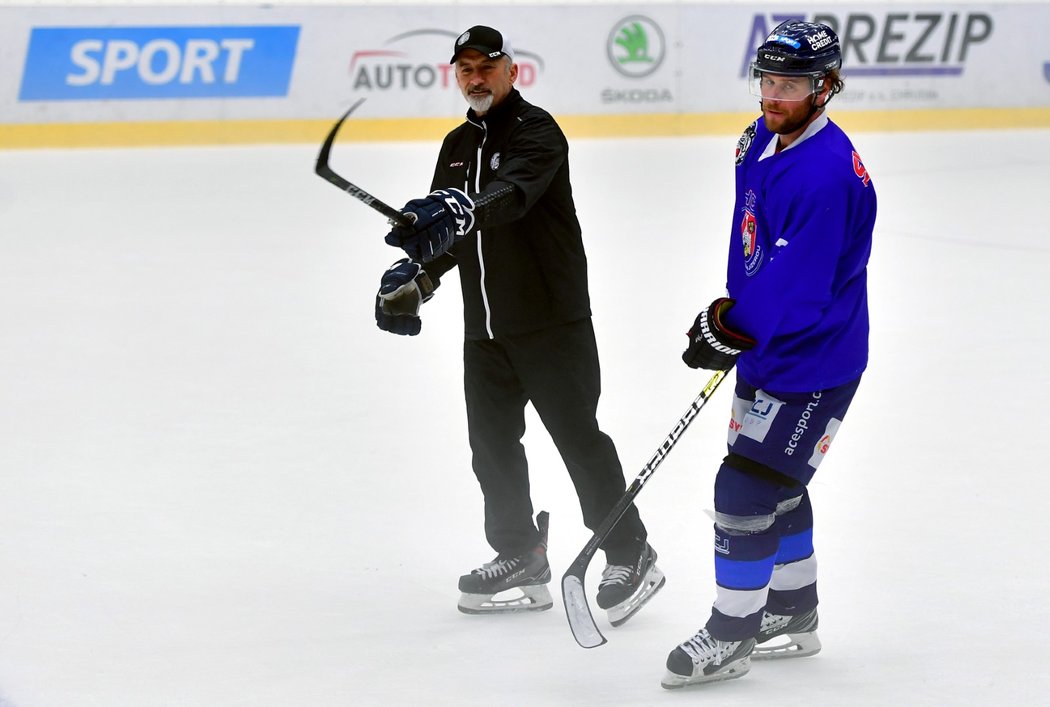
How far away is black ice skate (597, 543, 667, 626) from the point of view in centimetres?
292

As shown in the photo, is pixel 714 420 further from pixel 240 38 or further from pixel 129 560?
pixel 240 38

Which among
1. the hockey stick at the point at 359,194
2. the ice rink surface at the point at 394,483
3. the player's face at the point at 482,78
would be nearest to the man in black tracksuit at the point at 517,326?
the player's face at the point at 482,78

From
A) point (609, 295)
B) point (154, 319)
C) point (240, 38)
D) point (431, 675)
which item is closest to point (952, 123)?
point (240, 38)

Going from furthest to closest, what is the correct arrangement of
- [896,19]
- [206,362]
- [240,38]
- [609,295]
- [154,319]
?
[896,19]
[240,38]
[609,295]
[154,319]
[206,362]

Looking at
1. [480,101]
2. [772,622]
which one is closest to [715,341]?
[772,622]

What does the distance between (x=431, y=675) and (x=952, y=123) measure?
36.3ft

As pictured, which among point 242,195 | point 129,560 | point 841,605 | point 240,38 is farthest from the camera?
point 240,38

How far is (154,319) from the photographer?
587cm

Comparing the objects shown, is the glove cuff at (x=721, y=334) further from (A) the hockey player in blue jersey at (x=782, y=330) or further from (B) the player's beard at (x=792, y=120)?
(B) the player's beard at (x=792, y=120)

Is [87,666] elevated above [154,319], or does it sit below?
below

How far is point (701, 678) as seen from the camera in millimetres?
2588

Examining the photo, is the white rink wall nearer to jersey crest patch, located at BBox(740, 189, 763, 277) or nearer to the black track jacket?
the black track jacket

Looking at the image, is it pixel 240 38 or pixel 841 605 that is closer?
pixel 841 605

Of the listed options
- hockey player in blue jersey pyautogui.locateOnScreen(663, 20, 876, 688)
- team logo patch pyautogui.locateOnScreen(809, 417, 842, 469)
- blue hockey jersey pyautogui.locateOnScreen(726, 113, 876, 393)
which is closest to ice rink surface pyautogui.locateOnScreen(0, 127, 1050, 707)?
hockey player in blue jersey pyautogui.locateOnScreen(663, 20, 876, 688)
